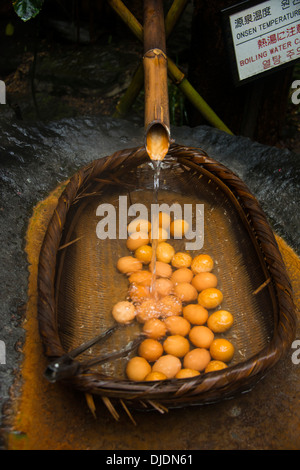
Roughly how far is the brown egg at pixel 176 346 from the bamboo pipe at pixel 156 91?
0.89 meters

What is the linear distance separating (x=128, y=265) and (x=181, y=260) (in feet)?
0.98

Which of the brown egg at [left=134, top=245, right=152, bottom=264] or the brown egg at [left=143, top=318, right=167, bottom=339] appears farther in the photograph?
the brown egg at [left=134, top=245, right=152, bottom=264]

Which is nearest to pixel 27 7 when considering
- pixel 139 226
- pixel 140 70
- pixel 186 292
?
pixel 140 70

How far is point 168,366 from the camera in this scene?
189cm

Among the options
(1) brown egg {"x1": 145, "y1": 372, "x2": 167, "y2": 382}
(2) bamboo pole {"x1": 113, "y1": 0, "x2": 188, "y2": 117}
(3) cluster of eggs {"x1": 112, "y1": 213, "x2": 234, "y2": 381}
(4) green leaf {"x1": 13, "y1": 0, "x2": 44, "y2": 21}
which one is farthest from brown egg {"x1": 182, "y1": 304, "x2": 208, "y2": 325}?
(4) green leaf {"x1": 13, "y1": 0, "x2": 44, "y2": 21}

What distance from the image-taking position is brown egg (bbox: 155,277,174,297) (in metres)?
2.27

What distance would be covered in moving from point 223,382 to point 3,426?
2.77 ft

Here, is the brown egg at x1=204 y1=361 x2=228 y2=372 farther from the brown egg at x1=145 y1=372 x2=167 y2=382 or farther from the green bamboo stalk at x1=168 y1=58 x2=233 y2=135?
the green bamboo stalk at x1=168 y1=58 x2=233 y2=135

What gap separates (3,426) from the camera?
163 cm

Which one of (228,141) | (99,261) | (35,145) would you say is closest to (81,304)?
(99,261)

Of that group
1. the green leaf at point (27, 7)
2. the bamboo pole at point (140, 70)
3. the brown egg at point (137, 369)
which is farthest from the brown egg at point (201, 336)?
the green leaf at point (27, 7)

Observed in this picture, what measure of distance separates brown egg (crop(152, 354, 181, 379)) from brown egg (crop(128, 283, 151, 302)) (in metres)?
0.40

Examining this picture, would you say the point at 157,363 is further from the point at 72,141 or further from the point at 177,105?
the point at 177,105

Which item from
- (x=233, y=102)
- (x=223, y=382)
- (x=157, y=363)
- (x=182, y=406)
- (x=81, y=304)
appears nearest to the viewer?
(x=223, y=382)
